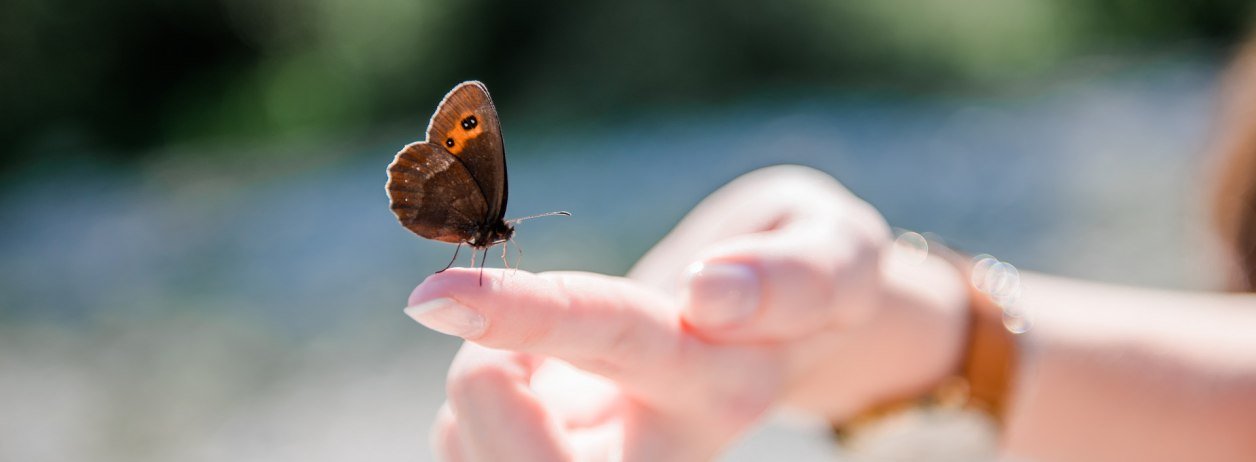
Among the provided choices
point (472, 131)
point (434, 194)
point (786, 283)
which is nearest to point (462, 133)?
point (472, 131)

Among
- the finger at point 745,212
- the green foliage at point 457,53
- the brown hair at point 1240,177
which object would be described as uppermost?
the green foliage at point 457,53

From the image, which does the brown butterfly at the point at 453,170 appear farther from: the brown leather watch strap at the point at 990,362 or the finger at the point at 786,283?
the brown leather watch strap at the point at 990,362

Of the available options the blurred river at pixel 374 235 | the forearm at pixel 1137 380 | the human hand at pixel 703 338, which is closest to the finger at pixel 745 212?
the human hand at pixel 703 338

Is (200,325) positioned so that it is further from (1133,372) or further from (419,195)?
(1133,372)

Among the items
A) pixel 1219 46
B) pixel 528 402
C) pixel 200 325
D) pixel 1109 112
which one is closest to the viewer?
pixel 528 402

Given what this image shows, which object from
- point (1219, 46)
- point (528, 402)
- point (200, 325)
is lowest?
point (528, 402)

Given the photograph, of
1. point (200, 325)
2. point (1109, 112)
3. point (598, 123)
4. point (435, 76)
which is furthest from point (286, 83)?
point (1109, 112)
